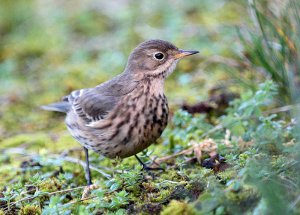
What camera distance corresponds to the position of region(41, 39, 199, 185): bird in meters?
4.13

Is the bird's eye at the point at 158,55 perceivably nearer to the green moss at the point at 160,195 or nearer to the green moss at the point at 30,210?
the green moss at the point at 160,195

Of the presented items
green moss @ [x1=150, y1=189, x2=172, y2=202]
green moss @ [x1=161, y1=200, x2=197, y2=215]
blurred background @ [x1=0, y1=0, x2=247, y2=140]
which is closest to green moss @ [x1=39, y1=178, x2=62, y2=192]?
green moss @ [x1=150, y1=189, x2=172, y2=202]

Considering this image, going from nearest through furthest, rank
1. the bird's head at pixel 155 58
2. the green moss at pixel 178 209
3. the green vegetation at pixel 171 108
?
1. the green moss at pixel 178 209
2. the green vegetation at pixel 171 108
3. the bird's head at pixel 155 58

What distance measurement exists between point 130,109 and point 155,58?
22.3 inches

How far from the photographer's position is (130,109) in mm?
4191

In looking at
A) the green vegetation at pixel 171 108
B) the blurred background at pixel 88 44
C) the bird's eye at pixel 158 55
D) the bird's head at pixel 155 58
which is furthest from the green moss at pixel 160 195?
the blurred background at pixel 88 44

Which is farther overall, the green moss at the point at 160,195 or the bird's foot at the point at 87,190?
the bird's foot at the point at 87,190

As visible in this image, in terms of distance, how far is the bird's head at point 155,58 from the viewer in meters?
4.50

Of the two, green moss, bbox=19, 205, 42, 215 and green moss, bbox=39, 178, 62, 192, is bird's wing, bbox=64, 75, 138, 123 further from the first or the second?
green moss, bbox=19, 205, 42, 215

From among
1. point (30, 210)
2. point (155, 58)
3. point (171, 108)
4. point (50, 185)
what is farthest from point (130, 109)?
point (171, 108)

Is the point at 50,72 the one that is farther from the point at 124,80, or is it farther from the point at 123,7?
the point at 124,80

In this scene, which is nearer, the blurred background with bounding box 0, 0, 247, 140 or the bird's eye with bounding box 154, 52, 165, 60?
the bird's eye with bounding box 154, 52, 165, 60

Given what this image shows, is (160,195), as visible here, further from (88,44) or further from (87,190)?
(88,44)

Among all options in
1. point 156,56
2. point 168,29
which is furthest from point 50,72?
point 156,56
